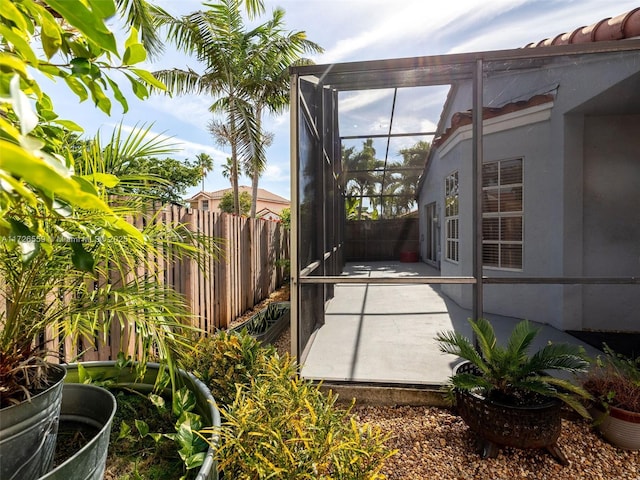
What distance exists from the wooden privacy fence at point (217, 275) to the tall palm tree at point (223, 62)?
9.79 ft

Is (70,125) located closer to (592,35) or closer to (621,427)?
(621,427)

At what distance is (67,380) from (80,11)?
1.92m

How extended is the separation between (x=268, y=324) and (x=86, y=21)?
13.1ft

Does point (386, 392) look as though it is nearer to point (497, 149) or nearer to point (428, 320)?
point (428, 320)

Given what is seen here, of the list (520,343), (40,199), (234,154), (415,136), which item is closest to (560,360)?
(520,343)

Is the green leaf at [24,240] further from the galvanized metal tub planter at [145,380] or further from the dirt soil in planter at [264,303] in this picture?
the dirt soil in planter at [264,303]

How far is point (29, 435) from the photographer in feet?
3.25

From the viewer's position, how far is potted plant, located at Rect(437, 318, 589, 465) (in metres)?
1.80

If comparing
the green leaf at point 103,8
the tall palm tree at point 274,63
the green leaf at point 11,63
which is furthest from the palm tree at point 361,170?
the green leaf at point 11,63

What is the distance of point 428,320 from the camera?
169 inches

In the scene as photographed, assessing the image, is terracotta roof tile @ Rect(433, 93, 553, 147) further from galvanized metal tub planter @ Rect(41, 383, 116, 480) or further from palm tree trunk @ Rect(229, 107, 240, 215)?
palm tree trunk @ Rect(229, 107, 240, 215)

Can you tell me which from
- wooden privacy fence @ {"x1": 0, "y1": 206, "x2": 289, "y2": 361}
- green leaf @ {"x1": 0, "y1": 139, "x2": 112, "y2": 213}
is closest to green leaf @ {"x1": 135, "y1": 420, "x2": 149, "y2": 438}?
wooden privacy fence @ {"x1": 0, "y1": 206, "x2": 289, "y2": 361}

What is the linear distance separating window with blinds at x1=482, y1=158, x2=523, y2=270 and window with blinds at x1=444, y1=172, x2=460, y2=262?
804mm

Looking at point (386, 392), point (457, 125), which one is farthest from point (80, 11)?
point (457, 125)
